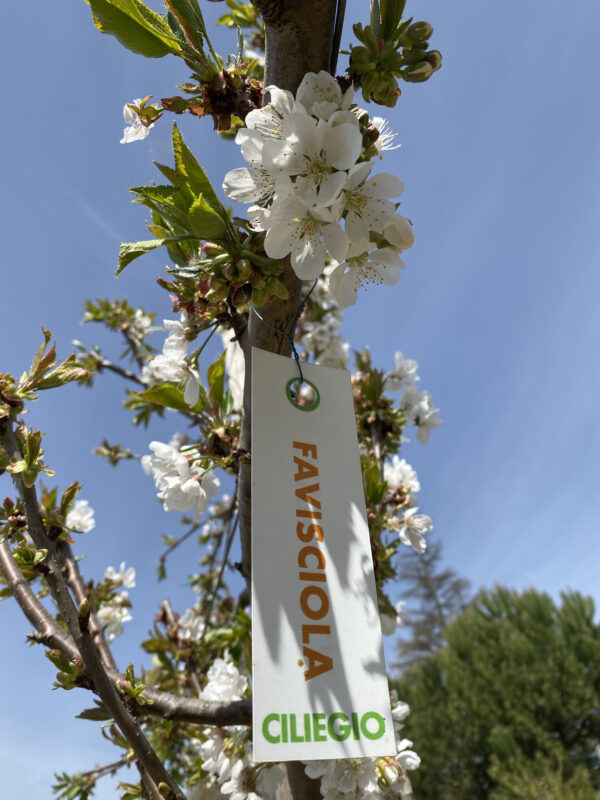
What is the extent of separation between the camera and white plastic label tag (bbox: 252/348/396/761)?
561 mm

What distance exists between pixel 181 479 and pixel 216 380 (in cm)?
23

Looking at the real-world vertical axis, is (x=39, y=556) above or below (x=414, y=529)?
below

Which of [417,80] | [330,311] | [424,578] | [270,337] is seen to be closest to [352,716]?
[270,337]

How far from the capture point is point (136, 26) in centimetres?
69

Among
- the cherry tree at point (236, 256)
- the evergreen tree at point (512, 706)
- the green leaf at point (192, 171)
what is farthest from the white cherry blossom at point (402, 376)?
the evergreen tree at point (512, 706)

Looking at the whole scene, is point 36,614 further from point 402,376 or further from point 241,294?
point 402,376

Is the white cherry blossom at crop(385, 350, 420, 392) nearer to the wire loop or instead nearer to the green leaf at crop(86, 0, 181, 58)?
the wire loop

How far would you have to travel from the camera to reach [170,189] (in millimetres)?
714

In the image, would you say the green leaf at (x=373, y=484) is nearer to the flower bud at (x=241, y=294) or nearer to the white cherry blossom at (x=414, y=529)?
the white cherry blossom at (x=414, y=529)

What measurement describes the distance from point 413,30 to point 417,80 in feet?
0.21

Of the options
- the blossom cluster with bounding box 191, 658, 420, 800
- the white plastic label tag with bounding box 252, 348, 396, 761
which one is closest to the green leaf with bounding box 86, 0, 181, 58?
the white plastic label tag with bounding box 252, 348, 396, 761

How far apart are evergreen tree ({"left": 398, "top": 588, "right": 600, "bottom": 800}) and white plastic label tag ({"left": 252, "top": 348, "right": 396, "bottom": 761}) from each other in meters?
9.11

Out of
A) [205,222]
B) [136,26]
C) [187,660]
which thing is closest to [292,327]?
[205,222]

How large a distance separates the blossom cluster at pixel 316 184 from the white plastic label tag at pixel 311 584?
7.3 inches
